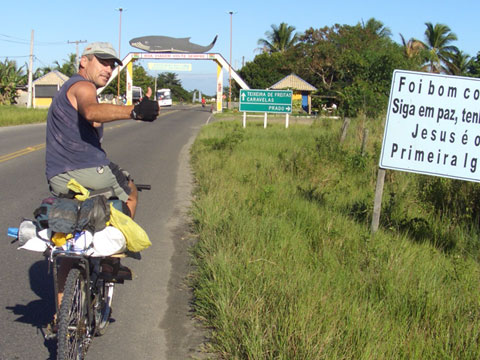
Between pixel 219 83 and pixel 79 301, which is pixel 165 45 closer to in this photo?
pixel 219 83

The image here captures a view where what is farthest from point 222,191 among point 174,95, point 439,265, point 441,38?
point 174,95

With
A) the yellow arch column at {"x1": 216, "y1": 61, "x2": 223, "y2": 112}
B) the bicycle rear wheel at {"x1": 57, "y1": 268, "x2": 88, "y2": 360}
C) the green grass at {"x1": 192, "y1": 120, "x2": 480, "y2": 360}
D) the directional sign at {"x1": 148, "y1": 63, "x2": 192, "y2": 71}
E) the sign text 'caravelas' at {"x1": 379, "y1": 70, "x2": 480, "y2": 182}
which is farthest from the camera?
the yellow arch column at {"x1": 216, "y1": 61, "x2": 223, "y2": 112}

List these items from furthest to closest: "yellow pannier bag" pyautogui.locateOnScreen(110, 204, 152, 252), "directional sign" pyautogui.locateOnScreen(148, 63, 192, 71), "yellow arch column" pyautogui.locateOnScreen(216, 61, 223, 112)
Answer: "yellow arch column" pyautogui.locateOnScreen(216, 61, 223, 112) → "directional sign" pyautogui.locateOnScreen(148, 63, 192, 71) → "yellow pannier bag" pyautogui.locateOnScreen(110, 204, 152, 252)

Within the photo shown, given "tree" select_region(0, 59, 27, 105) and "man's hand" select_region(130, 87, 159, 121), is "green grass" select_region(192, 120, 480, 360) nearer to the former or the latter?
"man's hand" select_region(130, 87, 159, 121)

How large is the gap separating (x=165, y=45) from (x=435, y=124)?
176 feet

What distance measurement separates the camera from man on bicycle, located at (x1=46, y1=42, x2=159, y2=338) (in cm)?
336

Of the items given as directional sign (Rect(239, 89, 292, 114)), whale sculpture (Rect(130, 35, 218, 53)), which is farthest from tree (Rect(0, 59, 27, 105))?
directional sign (Rect(239, 89, 292, 114))

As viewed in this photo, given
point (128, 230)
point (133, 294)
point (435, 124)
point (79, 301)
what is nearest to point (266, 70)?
point (435, 124)

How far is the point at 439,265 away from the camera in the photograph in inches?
197

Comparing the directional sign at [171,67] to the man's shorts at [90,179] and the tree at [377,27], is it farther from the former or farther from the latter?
the man's shorts at [90,179]

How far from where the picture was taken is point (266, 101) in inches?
998

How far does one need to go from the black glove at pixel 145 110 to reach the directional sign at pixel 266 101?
72.7ft

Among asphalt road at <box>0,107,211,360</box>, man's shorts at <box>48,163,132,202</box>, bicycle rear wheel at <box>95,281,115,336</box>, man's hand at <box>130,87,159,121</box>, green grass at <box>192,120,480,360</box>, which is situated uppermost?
man's hand at <box>130,87,159,121</box>

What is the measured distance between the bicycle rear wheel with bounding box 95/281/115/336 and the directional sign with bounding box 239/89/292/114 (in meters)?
21.6
